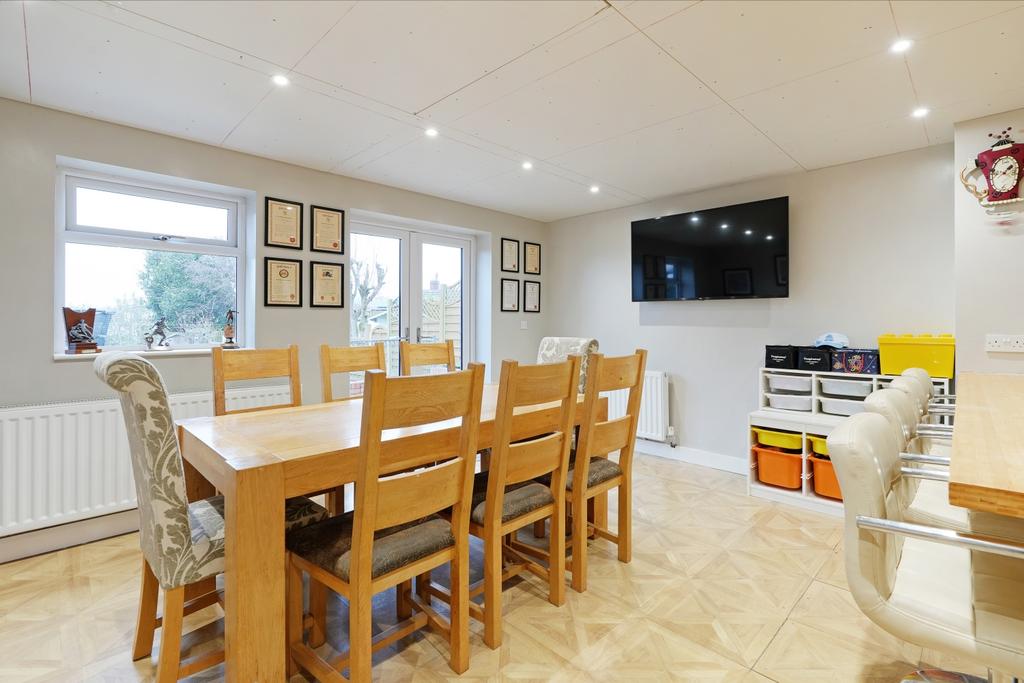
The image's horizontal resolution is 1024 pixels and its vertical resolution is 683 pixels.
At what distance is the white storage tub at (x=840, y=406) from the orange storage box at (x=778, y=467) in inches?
15.1

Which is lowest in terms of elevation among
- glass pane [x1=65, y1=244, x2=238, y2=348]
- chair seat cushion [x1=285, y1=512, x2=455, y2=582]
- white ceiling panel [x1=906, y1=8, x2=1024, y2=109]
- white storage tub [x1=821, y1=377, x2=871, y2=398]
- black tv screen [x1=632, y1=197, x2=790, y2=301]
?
chair seat cushion [x1=285, y1=512, x2=455, y2=582]

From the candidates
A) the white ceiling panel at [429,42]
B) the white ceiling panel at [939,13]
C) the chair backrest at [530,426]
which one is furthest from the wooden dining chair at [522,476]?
the white ceiling panel at [939,13]

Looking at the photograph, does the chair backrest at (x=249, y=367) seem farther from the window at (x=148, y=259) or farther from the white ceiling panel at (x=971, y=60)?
the white ceiling panel at (x=971, y=60)

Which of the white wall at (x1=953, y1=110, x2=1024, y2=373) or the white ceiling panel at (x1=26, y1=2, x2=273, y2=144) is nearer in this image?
the white ceiling panel at (x1=26, y1=2, x2=273, y2=144)

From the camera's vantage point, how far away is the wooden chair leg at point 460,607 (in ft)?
5.47

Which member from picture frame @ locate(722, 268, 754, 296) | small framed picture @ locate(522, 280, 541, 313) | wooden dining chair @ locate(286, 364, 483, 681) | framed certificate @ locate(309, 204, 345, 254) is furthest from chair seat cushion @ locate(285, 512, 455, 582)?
small framed picture @ locate(522, 280, 541, 313)

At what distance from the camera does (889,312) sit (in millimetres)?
3348

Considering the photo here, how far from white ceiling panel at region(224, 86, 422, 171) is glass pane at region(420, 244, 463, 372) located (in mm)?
1513

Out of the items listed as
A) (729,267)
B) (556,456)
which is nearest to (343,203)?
(556,456)

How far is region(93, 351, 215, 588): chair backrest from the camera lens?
4.45ft

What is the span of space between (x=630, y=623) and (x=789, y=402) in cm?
233

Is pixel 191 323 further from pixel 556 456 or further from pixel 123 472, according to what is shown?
pixel 556 456

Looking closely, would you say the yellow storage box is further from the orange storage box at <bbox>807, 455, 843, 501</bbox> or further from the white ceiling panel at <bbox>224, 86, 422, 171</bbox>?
the white ceiling panel at <bbox>224, 86, 422, 171</bbox>

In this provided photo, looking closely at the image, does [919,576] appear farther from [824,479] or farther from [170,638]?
[824,479]
